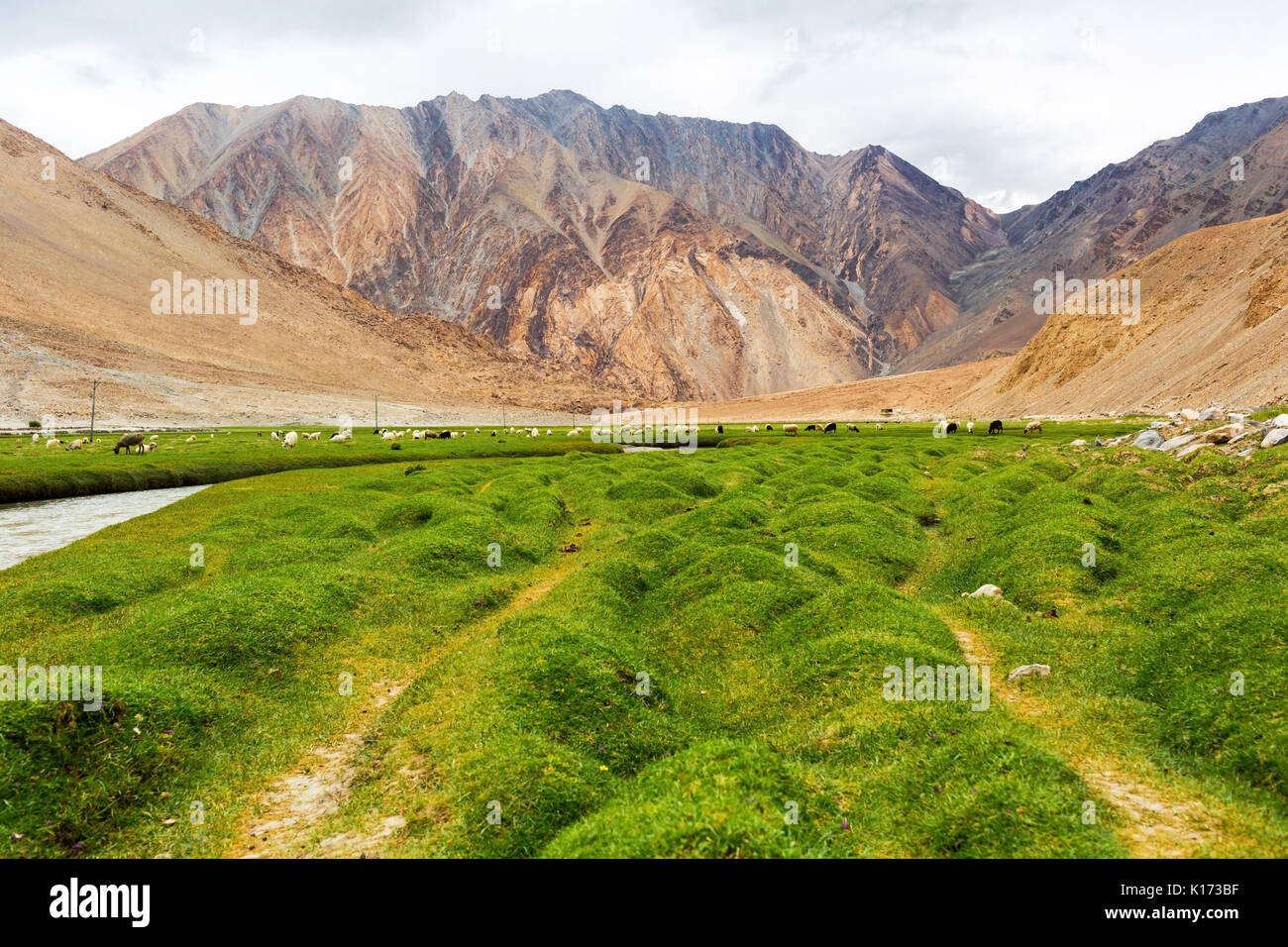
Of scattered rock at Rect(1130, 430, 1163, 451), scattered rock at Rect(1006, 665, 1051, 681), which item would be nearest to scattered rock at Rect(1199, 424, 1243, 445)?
scattered rock at Rect(1130, 430, 1163, 451)

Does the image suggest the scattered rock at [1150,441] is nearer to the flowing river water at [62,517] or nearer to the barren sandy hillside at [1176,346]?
the barren sandy hillside at [1176,346]

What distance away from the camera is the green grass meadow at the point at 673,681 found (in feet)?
35.6

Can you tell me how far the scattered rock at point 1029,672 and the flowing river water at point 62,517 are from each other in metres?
39.1

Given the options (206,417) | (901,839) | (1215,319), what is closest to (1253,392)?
(1215,319)

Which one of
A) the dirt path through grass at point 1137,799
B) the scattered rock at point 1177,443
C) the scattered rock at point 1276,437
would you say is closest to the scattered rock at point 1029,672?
the dirt path through grass at point 1137,799

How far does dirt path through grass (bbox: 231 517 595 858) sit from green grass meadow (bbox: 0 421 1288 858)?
113 millimetres

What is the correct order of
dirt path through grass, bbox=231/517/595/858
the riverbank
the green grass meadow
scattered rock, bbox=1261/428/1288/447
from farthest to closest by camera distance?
the riverbank → scattered rock, bbox=1261/428/1288/447 → dirt path through grass, bbox=231/517/595/858 → the green grass meadow

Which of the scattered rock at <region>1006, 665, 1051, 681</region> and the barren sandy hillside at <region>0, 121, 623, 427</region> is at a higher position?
the barren sandy hillside at <region>0, 121, 623, 427</region>

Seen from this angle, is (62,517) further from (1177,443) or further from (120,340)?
(120,340)

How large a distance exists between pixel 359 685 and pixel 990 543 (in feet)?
83.2

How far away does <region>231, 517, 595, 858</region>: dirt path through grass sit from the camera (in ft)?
Answer: 36.7

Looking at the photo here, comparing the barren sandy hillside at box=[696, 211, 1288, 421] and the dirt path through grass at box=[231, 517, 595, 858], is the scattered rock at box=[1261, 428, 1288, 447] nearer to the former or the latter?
the barren sandy hillside at box=[696, 211, 1288, 421]

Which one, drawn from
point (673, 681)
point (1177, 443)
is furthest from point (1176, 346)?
point (673, 681)
